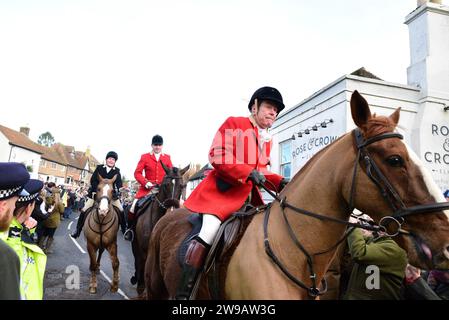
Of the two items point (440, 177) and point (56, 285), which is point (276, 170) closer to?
point (440, 177)

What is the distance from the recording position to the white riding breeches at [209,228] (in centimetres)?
269

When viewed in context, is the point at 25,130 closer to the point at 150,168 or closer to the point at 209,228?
the point at 150,168

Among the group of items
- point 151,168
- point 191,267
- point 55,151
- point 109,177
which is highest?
point 55,151

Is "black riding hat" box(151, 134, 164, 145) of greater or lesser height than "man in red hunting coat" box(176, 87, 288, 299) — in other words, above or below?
above

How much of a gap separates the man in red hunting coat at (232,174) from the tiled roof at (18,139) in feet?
162

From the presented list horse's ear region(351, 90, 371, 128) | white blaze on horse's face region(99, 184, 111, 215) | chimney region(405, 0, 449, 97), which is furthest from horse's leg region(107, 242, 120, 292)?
chimney region(405, 0, 449, 97)

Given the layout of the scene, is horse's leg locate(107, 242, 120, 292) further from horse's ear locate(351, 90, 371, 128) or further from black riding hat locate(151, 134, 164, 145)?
horse's ear locate(351, 90, 371, 128)

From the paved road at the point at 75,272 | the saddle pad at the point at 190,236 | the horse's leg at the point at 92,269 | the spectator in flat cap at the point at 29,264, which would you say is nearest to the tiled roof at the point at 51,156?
the paved road at the point at 75,272

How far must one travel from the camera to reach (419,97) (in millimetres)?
9367

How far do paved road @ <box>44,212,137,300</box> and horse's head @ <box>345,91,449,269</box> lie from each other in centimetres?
614

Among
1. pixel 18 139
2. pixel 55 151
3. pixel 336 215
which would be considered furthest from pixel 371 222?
pixel 55 151

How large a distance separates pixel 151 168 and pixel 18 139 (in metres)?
47.6

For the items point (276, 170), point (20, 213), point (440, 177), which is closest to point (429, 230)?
point (20, 213)

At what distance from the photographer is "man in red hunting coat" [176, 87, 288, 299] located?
263 centimetres
